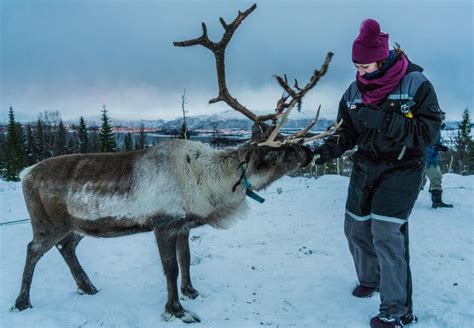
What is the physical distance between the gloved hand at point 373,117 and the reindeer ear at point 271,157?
1135 mm

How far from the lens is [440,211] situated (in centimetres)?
800

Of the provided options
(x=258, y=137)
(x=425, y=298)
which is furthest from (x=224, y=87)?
(x=425, y=298)

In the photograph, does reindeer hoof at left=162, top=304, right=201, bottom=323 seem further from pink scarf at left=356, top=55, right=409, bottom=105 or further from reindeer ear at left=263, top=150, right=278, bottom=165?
pink scarf at left=356, top=55, right=409, bottom=105

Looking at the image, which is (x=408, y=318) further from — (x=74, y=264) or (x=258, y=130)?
(x=74, y=264)

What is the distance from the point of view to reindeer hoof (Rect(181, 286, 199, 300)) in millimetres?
4297

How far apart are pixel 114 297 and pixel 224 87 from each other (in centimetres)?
277

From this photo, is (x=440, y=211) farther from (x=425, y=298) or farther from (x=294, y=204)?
(x=425, y=298)

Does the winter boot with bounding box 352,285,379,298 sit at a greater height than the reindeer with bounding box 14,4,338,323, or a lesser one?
lesser

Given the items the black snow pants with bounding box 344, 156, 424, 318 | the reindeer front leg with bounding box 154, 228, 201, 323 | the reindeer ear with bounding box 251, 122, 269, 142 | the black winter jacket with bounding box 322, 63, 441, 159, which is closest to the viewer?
the black winter jacket with bounding box 322, 63, 441, 159

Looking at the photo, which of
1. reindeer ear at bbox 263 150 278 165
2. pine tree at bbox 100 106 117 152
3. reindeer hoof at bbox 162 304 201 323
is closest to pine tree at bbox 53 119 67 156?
pine tree at bbox 100 106 117 152

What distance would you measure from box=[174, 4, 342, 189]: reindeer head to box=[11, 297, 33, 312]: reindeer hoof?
9.33ft

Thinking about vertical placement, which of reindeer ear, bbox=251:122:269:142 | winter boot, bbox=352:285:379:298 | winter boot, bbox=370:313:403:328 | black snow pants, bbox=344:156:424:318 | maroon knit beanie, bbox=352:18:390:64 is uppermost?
maroon knit beanie, bbox=352:18:390:64

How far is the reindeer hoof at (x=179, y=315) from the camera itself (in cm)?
381

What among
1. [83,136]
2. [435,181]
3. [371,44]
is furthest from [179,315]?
[83,136]
